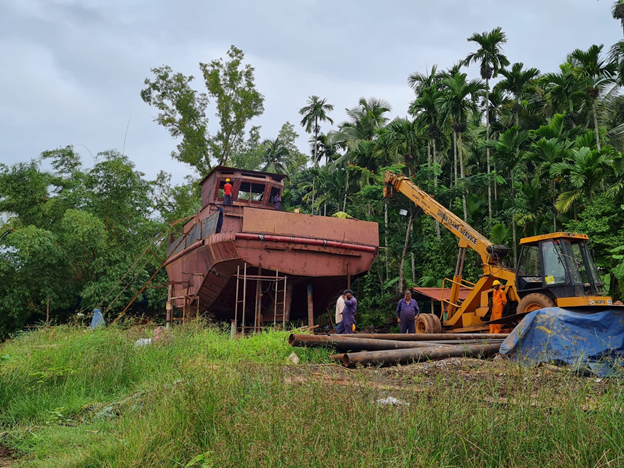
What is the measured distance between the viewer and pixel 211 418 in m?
3.96

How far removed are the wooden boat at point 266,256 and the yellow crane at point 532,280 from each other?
280 centimetres

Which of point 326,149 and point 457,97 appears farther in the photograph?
point 326,149

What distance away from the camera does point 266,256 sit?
41.8 ft

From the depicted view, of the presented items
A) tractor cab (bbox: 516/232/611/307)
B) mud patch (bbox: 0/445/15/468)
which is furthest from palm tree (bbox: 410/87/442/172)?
mud patch (bbox: 0/445/15/468)

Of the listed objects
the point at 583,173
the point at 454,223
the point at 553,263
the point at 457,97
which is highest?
the point at 457,97

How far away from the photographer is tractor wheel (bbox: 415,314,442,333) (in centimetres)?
1137

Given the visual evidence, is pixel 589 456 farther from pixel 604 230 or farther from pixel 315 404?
pixel 604 230

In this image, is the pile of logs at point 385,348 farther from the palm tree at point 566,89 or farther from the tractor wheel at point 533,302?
the palm tree at point 566,89

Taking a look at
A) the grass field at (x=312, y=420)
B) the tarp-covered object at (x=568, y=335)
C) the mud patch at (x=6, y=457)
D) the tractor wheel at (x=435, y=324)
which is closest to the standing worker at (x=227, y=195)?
the tractor wheel at (x=435, y=324)

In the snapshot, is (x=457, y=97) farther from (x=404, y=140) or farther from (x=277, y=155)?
(x=277, y=155)

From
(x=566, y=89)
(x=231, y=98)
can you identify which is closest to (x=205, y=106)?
(x=231, y=98)

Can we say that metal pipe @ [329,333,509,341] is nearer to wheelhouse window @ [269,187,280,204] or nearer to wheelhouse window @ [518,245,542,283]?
wheelhouse window @ [518,245,542,283]

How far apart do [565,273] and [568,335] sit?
356 centimetres

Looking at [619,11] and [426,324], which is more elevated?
[619,11]
